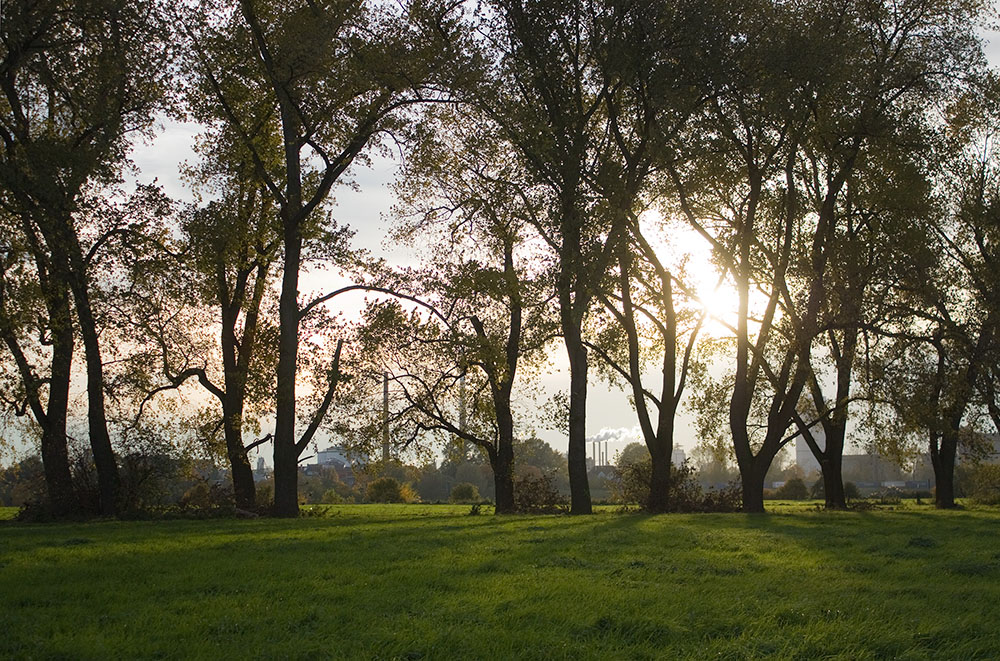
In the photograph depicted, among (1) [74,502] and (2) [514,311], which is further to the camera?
(2) [514,311]

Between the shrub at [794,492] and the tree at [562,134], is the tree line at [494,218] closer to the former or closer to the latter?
the tree at [562,134]

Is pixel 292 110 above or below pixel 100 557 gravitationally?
above

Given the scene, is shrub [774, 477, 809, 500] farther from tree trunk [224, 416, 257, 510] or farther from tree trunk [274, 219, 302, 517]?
tree trunk [274, 219, 302, 517]

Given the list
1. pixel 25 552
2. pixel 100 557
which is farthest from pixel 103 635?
pixel 25 552

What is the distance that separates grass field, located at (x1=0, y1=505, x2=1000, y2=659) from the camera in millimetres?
6523

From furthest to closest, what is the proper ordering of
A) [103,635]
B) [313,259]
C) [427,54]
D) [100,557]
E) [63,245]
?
1. [313,259]
2. [427,54]
3. [63,245]
4. [100,557]
5. [103,635]

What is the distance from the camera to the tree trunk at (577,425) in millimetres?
25047

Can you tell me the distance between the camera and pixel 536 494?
30547mm

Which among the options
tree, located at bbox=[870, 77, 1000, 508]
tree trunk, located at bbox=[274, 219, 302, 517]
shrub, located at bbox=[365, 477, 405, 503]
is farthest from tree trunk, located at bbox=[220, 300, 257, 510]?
shrub, located at bbox=[365, 477, 405, 503]

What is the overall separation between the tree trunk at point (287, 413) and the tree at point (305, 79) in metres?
0.03

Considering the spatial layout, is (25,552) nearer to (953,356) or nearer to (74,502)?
(74,502)

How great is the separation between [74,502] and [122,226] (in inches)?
307

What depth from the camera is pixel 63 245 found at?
2006cm

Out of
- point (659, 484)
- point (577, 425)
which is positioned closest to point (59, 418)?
point (577, 425)
